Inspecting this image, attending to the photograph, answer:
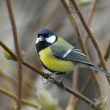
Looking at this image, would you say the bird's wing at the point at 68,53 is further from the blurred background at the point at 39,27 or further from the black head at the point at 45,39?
the blurred background at the point at 39,27

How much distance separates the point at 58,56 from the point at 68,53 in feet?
0.14

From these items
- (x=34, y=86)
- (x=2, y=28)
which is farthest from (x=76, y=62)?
(x=2, y=28)

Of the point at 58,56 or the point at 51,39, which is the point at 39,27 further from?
the point at 58,56

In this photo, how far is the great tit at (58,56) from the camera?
5.64 ft

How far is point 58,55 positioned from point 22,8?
5.60 ft

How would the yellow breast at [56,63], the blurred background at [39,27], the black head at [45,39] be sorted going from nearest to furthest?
the yellow breast at [56,63]
the black head at [45,39]
the blurred background at [39,27]

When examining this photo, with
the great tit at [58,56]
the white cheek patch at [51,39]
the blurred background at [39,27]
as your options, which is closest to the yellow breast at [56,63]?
the great tit at [58,56]

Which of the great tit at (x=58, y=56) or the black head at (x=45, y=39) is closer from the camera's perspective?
the great tit at (x=58, y=56)

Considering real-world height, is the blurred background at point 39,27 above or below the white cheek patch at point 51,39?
above

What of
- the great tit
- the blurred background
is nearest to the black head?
the great tit

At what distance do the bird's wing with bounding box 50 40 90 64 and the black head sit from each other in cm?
6

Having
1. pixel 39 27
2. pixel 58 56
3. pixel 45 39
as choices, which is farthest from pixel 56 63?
pixel 39 27

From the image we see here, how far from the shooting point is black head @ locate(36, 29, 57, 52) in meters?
1.86

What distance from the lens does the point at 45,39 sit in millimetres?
1883
